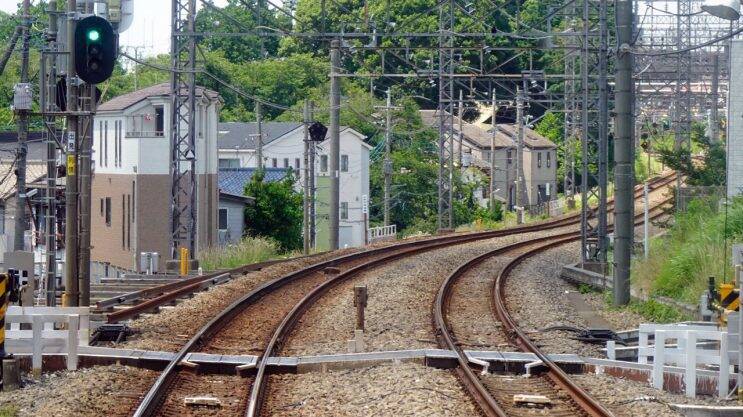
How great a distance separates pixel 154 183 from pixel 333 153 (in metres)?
9.63

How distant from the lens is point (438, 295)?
20.0m

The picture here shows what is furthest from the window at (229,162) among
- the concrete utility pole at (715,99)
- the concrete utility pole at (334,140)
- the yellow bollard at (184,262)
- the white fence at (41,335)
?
the white fence at (41,335)

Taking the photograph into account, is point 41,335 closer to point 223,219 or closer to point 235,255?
point 235,255

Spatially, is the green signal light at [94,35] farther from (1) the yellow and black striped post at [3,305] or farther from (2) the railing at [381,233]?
(2) the railing at [381,233]

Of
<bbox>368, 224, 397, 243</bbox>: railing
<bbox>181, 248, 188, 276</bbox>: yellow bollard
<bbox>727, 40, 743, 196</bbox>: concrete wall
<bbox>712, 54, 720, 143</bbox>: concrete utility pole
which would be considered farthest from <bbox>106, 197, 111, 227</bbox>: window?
<bbox>712, 54, 720, 143</bbox>: concrete utility pole

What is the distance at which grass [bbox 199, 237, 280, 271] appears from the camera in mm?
30578

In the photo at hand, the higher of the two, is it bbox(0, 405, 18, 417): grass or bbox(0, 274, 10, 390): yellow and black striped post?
bbox(0, 274, 10, 390): yellow and black striped post

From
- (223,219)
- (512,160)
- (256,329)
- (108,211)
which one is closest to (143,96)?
(108,211)

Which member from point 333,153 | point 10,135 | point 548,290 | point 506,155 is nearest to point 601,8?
point 548,290

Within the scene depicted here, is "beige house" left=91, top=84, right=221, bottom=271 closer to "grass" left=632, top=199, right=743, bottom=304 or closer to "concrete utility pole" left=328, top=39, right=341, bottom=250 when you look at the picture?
"concrete utility pole" left=328, top=39, right=341, bottom=250

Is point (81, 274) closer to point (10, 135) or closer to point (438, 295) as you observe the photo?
point (438, 295)

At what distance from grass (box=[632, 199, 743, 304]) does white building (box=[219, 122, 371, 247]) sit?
34869 mm

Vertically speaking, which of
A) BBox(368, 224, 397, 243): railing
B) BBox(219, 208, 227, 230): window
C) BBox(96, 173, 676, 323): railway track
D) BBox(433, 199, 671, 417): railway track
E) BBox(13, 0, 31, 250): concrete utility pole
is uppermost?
BBox(13, 0, 31, 250): concrete utility pole

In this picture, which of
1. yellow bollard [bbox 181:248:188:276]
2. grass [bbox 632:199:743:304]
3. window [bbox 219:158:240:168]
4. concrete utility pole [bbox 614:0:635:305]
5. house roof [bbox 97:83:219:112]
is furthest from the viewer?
window [bbox 219:158:240:168]
